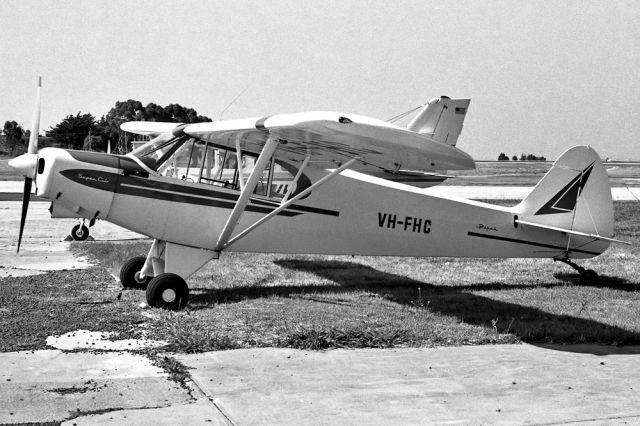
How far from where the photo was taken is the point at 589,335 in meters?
7.88

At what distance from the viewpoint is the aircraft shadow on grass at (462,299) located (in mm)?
7863

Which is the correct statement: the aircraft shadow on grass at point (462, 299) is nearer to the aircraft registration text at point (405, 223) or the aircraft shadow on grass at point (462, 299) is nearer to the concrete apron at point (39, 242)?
the aircraft registration text at point (405, 223)

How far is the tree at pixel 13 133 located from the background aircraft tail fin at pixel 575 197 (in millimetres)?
87514

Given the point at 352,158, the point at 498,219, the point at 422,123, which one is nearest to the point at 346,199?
the point at 352,158

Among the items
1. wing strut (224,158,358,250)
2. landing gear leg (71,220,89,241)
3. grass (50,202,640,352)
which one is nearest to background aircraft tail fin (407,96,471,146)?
grass (50,202,640,352)

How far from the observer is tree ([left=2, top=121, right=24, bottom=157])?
9234 cm

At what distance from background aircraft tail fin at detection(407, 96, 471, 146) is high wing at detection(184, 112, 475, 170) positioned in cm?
1400

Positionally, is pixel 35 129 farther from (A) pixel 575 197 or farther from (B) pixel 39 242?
(A) pixel 575 197

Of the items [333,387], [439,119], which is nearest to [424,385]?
[333,387]

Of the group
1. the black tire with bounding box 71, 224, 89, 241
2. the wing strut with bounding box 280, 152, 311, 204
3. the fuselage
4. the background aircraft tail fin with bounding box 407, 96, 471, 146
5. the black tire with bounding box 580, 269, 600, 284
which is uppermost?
the background aircraft tail fin with bounding box 407, 96, 471, 146

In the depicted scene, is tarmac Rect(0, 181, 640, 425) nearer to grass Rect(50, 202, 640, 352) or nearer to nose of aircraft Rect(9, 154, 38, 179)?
grass Rect(50, 202, 640, 352)

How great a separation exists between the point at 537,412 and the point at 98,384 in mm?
3212

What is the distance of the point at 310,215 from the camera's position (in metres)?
10.4

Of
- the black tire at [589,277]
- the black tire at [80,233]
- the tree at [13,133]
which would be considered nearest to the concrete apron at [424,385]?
the black tire at [589,277]
